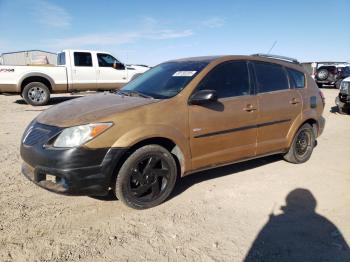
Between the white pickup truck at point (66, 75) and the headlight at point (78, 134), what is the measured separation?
370 inches

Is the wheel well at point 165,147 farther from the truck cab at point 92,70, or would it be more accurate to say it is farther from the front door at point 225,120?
the truck cab at point 92,70

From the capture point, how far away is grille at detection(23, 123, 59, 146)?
3.44 m

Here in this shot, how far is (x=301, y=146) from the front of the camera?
18.2ft

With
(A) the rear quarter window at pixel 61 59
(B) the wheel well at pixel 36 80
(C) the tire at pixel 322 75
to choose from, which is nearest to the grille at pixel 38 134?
(B) the wheel well at pixel 36 80

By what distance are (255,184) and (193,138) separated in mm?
1244

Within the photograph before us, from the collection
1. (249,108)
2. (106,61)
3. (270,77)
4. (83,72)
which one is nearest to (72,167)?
(249,108)

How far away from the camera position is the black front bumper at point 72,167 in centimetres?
327

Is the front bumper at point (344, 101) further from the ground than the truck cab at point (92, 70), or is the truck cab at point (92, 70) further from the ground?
the truck cab at point (92, 70)

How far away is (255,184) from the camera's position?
4582 mm

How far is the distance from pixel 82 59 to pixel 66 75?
3.02 ft

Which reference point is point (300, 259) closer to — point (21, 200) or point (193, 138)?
point (193, 138)

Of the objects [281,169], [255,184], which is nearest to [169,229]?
[255,184]

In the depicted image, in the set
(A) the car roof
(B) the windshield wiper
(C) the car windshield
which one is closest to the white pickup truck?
(C) the car windshield

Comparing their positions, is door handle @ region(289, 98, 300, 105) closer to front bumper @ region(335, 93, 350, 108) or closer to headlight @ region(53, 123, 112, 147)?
headlight @ region(53, 123, 112, 147)
